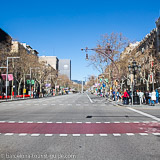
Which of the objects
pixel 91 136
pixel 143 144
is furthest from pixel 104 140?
pixel 143 144

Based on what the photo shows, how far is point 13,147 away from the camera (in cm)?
566

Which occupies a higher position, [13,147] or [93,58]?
[93,58]

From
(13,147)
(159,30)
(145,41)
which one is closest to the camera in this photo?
(13,147)

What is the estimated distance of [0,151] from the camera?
5.26 meters

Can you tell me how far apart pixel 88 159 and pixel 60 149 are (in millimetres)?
1055

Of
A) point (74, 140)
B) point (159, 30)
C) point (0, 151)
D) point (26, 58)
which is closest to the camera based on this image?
point (0, 151)

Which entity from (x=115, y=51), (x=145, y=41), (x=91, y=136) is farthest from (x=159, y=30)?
(x=91, y=136)

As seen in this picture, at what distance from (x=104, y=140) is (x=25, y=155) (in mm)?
2564

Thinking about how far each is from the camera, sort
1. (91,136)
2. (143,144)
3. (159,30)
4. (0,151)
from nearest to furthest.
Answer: (0,151), (143,144), (91,136), (159,30)

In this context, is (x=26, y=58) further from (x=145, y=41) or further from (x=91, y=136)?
(x=91, y=136)

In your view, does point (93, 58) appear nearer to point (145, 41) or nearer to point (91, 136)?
point (145, 41)

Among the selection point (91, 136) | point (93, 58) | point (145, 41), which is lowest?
point (91, 136)

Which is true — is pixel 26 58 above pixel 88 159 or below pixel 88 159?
above

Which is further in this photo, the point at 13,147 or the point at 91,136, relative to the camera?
the point at 91,136
